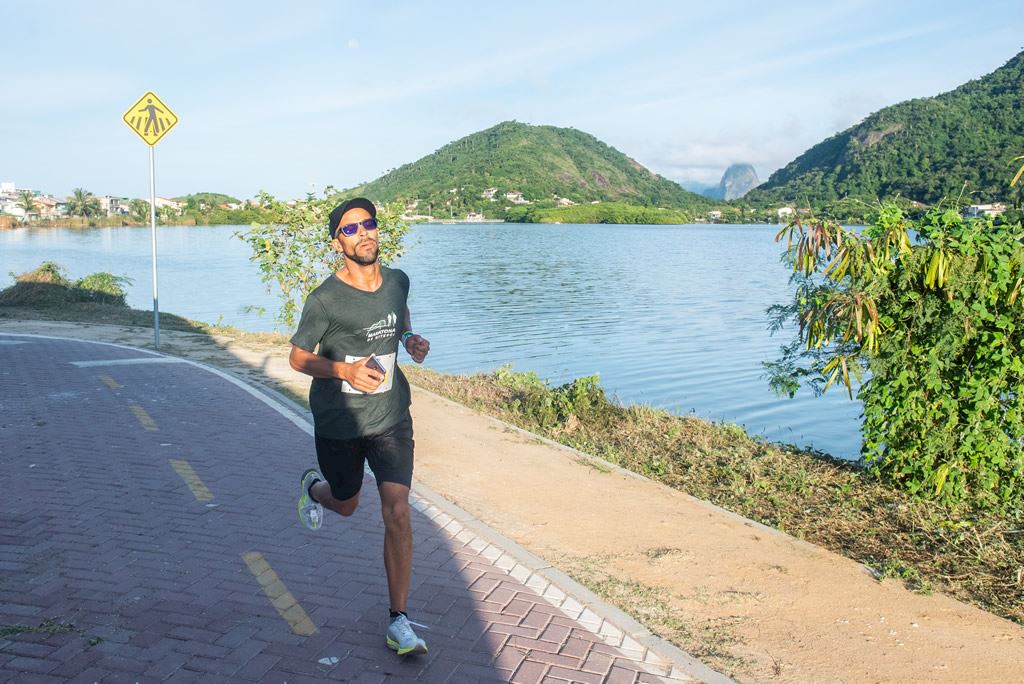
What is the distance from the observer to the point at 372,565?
17.3 ft

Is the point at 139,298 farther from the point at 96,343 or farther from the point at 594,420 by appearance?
the point at 594,420

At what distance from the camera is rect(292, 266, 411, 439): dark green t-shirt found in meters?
4.23

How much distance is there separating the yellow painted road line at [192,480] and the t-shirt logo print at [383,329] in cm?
283

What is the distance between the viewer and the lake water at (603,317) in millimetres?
15219

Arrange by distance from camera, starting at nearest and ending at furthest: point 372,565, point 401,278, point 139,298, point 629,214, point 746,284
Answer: point 401,278, point 372,565, point 139,298, point 746,284, point 629,214

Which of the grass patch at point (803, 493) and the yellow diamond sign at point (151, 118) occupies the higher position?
the yellow diamond sign at point (151, 118)

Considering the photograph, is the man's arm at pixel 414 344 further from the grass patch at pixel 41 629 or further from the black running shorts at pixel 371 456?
the grass patch at pixel 41 629

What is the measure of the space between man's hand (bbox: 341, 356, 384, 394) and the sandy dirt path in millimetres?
2040

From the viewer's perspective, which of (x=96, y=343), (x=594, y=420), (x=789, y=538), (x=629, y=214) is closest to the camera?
(x=789, y=538)

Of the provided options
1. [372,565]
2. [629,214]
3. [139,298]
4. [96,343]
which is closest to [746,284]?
[139,298]

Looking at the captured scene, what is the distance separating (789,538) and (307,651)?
3.78 metres

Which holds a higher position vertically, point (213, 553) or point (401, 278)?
point (401, 278)

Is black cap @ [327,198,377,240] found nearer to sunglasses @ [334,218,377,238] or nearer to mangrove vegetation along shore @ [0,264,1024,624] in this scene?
sunglasses @ [334,218,377,238]

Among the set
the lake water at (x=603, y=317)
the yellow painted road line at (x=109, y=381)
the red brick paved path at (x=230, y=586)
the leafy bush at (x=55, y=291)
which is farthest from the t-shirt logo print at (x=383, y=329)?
the leafy bush at (x=55, y=291)
